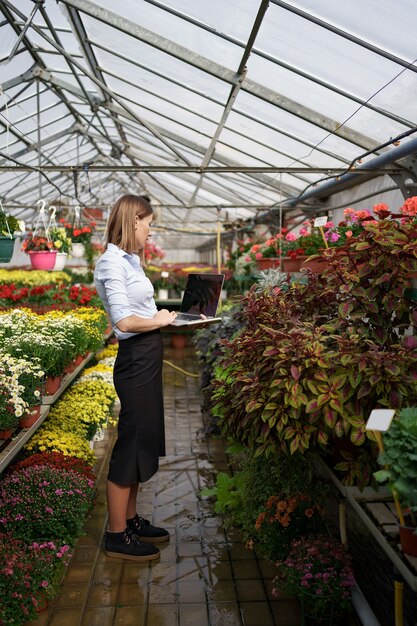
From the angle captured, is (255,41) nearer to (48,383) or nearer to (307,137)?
(307,137)

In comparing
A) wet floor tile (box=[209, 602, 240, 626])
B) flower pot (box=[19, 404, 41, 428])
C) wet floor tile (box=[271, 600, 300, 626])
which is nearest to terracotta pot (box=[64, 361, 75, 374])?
flower pot (box=[19, 404, 41, 428])

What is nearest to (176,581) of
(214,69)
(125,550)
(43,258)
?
(125,550)

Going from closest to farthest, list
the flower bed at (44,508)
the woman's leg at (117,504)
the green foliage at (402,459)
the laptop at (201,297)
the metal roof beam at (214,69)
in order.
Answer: the green foliage at (402,459) → the flower bed at (44,508) → the woman's leg at (117,504) → the laptop at (201,297) → the metal roof beam at (214,69)

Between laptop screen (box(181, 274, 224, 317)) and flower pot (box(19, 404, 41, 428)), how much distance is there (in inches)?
37.0

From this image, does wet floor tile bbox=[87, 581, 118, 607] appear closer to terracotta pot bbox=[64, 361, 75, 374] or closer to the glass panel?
terracotta pot bbox=[64, 361, 75, 374]

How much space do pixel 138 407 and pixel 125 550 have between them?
0.77 metres

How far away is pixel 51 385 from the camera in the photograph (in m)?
3.77

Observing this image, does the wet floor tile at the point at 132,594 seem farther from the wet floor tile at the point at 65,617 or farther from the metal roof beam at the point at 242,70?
the metal roof beam at the point at 242,70

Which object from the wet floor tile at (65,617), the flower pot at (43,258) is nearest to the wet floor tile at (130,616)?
the wet floor tile at (65,617)

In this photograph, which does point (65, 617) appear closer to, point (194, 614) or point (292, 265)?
point (194, 614)

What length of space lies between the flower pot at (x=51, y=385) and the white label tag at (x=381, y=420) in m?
2.35

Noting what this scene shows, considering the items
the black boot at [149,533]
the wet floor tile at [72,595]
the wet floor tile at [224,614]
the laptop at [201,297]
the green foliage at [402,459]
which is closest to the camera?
the green foliage at [402,459]

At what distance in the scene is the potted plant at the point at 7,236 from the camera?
14.7 ft

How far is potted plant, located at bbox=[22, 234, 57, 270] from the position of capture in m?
5.85
